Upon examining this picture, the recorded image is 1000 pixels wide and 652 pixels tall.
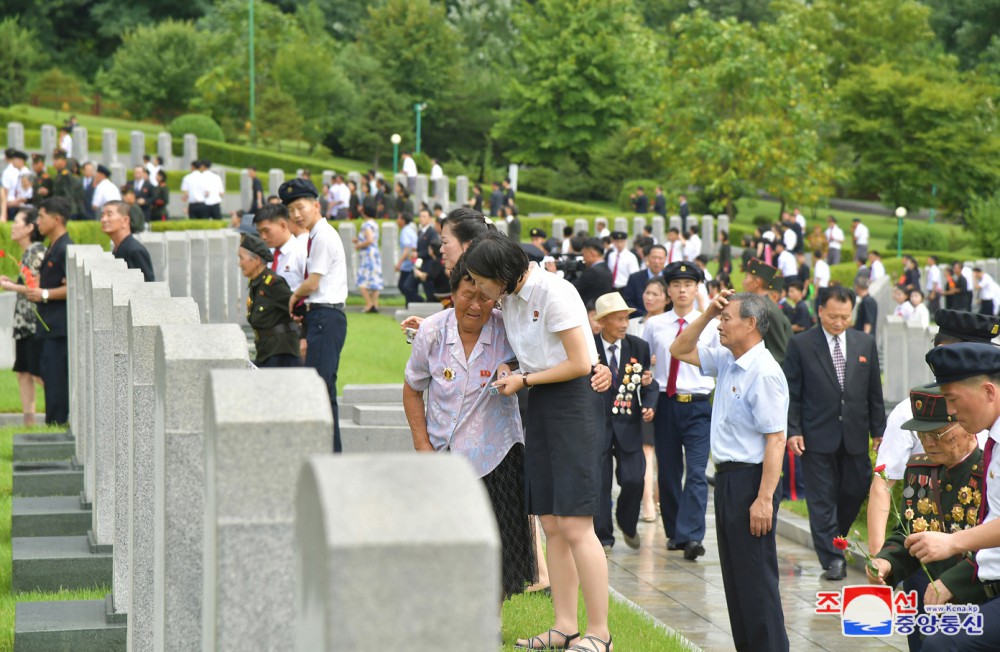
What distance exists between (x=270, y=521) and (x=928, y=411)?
3464 mm

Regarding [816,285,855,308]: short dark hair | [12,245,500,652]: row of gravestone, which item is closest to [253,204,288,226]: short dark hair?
[816,285,855,308]: short dark hair

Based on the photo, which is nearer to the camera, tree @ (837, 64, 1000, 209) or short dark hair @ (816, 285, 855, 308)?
short dark hair @ (816, 285, 855, 308)

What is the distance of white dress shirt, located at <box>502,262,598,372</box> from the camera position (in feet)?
20.0

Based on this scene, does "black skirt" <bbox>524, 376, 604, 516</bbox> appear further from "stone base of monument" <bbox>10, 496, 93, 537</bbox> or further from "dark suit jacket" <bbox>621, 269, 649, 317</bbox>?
"dark suit jacket" <bbox>621, 269, 649, 317</bbox>

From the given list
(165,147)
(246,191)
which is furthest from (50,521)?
(165,147)

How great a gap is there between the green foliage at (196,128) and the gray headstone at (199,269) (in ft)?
119

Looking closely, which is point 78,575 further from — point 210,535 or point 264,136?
point 264,136

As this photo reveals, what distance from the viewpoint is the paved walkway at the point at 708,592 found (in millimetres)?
8250

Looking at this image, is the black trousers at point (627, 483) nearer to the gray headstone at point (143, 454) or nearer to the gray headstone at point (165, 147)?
the gray headstone at point (143, 454)

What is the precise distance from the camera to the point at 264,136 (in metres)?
56.9

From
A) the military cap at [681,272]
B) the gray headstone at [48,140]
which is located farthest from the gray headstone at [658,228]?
the military cap at [681,272]

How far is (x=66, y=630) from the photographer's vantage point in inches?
241

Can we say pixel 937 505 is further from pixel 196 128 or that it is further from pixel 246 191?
pixel 196 128

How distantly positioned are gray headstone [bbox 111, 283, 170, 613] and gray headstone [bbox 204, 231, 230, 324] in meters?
12.7
